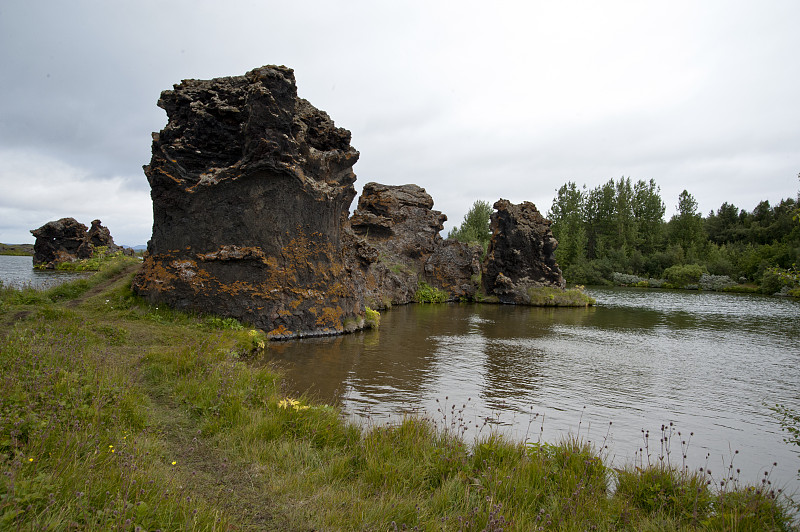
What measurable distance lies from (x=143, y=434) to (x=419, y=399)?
18.5 ft

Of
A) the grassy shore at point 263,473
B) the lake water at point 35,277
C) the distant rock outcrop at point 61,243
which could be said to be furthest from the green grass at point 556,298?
the distant rock outcrop at point 61,243

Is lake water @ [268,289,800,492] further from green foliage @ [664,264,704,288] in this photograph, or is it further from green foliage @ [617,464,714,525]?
green foliage @ [664,264,704,288]

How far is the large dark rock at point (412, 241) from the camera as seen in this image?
126 ft

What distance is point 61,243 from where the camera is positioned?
50.8 metres

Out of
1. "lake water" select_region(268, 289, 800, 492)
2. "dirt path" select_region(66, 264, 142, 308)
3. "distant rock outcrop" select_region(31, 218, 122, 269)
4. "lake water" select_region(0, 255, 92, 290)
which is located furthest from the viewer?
"distant rock outcrop" select_region(31, 218, 122, 269)

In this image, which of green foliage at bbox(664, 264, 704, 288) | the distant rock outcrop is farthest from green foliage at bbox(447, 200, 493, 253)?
the distant rock outcrop

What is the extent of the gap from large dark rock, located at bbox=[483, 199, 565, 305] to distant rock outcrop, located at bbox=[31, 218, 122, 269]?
1679 inches

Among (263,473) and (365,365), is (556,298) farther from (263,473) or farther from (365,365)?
(263,473)

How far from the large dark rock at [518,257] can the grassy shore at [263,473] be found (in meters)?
32.5

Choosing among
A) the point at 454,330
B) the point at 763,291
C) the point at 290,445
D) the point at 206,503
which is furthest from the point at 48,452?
the point at 763,291

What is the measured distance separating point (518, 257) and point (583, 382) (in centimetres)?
2853

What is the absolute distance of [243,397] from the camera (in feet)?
23.2

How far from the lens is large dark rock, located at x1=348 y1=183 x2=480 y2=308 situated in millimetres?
38406

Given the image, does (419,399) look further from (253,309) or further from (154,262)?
(154,262)
